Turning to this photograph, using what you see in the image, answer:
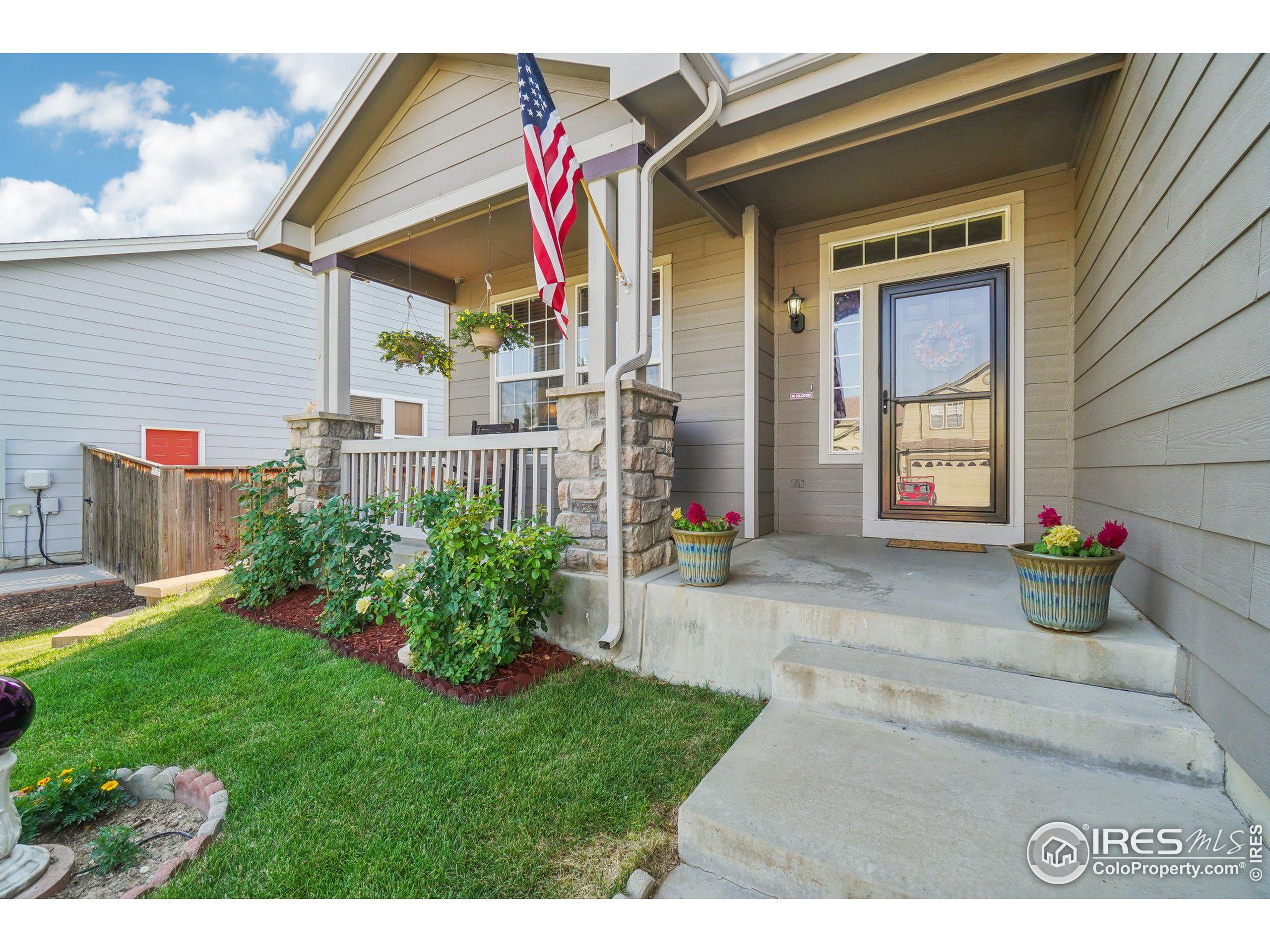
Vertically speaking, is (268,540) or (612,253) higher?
(612,253)

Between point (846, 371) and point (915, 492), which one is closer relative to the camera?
point (915, 492)

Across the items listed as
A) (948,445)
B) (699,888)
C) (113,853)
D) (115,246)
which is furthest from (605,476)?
(115,246)

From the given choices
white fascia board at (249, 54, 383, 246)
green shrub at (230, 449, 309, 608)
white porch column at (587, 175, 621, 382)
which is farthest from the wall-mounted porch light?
green shrub at (230, 449, 309, 608)

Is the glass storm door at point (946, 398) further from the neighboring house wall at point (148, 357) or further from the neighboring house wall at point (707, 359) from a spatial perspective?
the neighboring house wall at point (148, 357)

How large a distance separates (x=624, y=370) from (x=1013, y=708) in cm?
208

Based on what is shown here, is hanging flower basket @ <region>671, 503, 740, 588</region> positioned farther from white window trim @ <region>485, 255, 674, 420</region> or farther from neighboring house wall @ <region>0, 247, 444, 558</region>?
neighboring house wall @ <region>0, 247, 444, 558</region>

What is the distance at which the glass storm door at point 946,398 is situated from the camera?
3.67 meters

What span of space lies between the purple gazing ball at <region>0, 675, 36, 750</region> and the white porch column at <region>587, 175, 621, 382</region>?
2373 millimetres

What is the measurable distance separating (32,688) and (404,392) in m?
6.55

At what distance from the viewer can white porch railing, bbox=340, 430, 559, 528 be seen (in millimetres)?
3283

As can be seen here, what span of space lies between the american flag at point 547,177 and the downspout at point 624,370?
39cm

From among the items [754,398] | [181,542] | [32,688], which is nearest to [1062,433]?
[754,398]

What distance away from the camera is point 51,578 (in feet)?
18.3

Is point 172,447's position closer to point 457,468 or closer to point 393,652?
point 457,468
